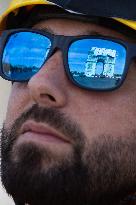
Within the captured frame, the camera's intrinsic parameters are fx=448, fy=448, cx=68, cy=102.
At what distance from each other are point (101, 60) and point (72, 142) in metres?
0.26

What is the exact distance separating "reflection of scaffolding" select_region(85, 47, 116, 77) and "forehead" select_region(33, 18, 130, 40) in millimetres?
63

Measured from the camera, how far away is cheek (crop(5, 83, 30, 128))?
56.7 inches

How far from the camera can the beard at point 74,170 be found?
4.17ft

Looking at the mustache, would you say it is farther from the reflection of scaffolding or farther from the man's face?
the reflection of scaffolding

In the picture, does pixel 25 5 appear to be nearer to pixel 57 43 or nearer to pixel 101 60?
pixel 57 43

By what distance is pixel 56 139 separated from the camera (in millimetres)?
1296

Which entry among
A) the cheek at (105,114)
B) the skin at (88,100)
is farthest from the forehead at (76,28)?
the cheek at (105,114)

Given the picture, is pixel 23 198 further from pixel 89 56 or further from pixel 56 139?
pixel 89 56

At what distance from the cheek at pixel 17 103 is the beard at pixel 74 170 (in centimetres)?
8

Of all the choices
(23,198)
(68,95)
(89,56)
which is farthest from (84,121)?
(23,198)

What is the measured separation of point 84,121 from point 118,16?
32cm

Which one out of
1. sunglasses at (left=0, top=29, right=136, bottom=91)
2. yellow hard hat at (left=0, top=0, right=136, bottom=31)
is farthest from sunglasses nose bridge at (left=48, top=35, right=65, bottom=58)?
yellow hard hat at (left=0, top=0, right=136, bottom=31)

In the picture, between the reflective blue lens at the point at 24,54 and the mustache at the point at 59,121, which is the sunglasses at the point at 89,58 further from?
the mustache at the point at 59,121

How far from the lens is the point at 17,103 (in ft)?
4.85
